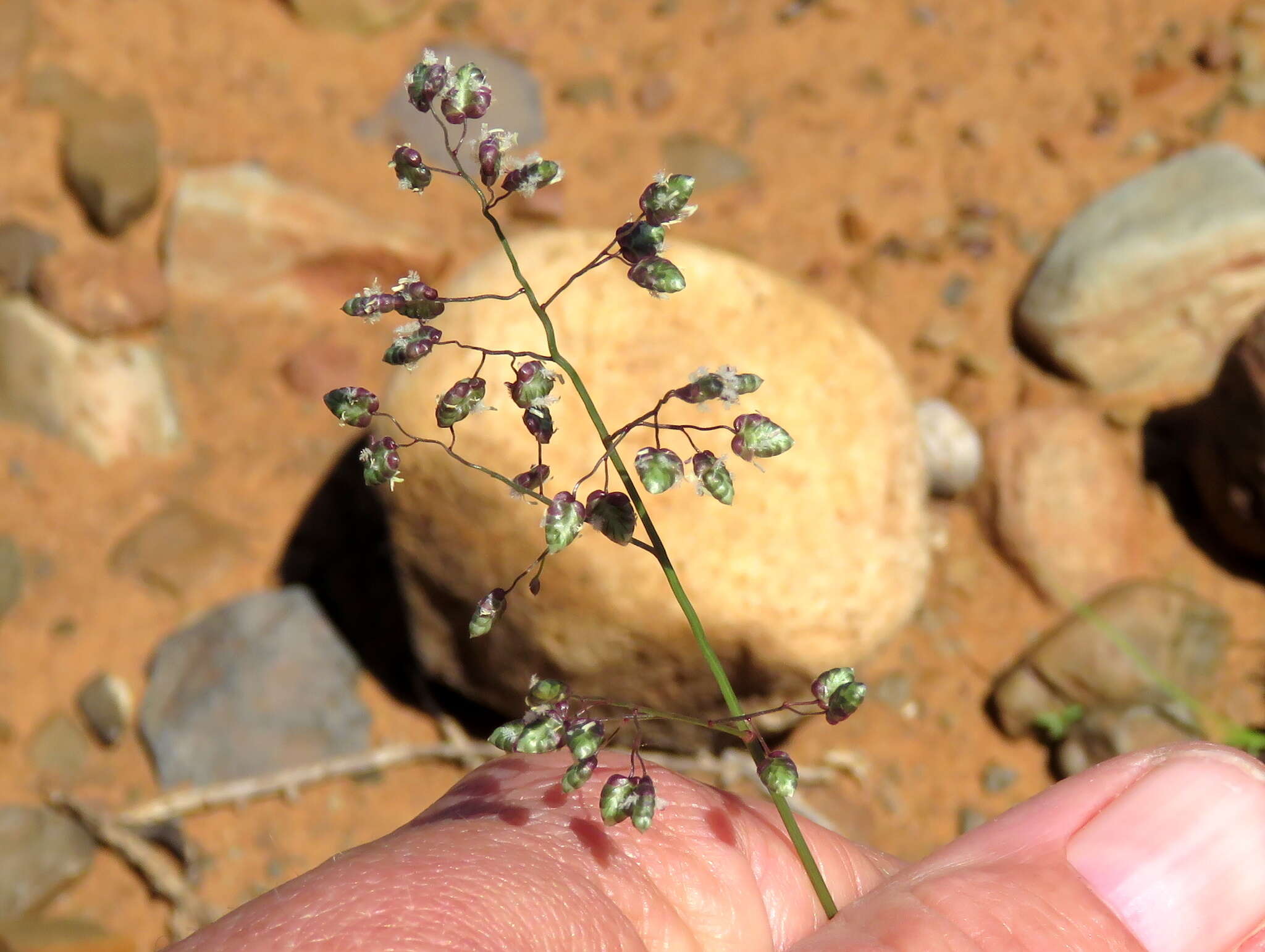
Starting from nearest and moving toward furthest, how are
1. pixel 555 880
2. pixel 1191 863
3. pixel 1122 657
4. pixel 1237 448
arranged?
pixel 555 880 < pixel 1191 863 < pixel 1122 657 < pixel 1237 448

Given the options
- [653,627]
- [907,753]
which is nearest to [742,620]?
[653,627]

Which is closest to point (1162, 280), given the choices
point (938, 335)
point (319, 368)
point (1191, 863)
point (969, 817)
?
point (938, 335)

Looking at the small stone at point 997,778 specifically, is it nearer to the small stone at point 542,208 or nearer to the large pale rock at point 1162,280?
the large pale rock at point 1162,280

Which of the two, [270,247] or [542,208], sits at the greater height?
[270,247]

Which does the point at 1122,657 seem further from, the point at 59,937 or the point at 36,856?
the point at 36,856

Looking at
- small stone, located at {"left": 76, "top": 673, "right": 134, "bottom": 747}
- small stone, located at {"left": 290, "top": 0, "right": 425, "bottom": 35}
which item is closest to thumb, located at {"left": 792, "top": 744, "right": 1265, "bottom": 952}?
small stone, located at {"left": 76, "top": 673, "right": 134, "bottom": 747}

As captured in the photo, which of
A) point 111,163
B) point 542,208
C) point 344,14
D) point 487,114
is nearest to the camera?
point 111,163
